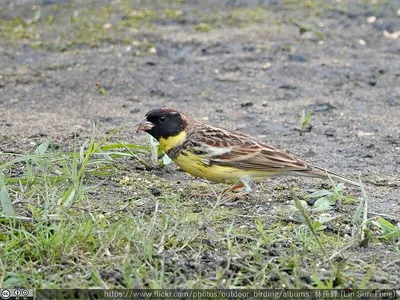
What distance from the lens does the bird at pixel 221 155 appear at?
21.6ft

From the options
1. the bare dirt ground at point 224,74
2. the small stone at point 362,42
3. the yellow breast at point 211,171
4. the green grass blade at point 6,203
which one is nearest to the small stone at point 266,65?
the bare dirt ground at point 224,74

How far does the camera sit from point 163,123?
6.89m

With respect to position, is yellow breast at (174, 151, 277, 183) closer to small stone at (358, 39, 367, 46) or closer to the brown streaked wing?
the brown streaked wing

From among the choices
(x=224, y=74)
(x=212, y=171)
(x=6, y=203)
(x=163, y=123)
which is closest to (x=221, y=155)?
(x=212, y=171)

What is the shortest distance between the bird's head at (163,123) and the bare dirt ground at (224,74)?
377 millimetres

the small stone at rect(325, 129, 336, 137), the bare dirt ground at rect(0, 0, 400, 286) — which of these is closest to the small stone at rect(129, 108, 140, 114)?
the bare dirt ground at rect(0, 0, 400, 286)

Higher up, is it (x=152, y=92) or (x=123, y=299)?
(x=123, y=299)

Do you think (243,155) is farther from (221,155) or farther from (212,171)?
(212,171)

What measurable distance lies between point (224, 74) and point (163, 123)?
3989 millimetres

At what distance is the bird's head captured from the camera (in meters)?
6.85

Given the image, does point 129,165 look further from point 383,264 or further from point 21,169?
point 383,264

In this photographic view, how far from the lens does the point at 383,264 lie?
524 centimetres

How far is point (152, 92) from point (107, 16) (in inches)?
122

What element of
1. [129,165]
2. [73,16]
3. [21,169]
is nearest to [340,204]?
[129,165]
